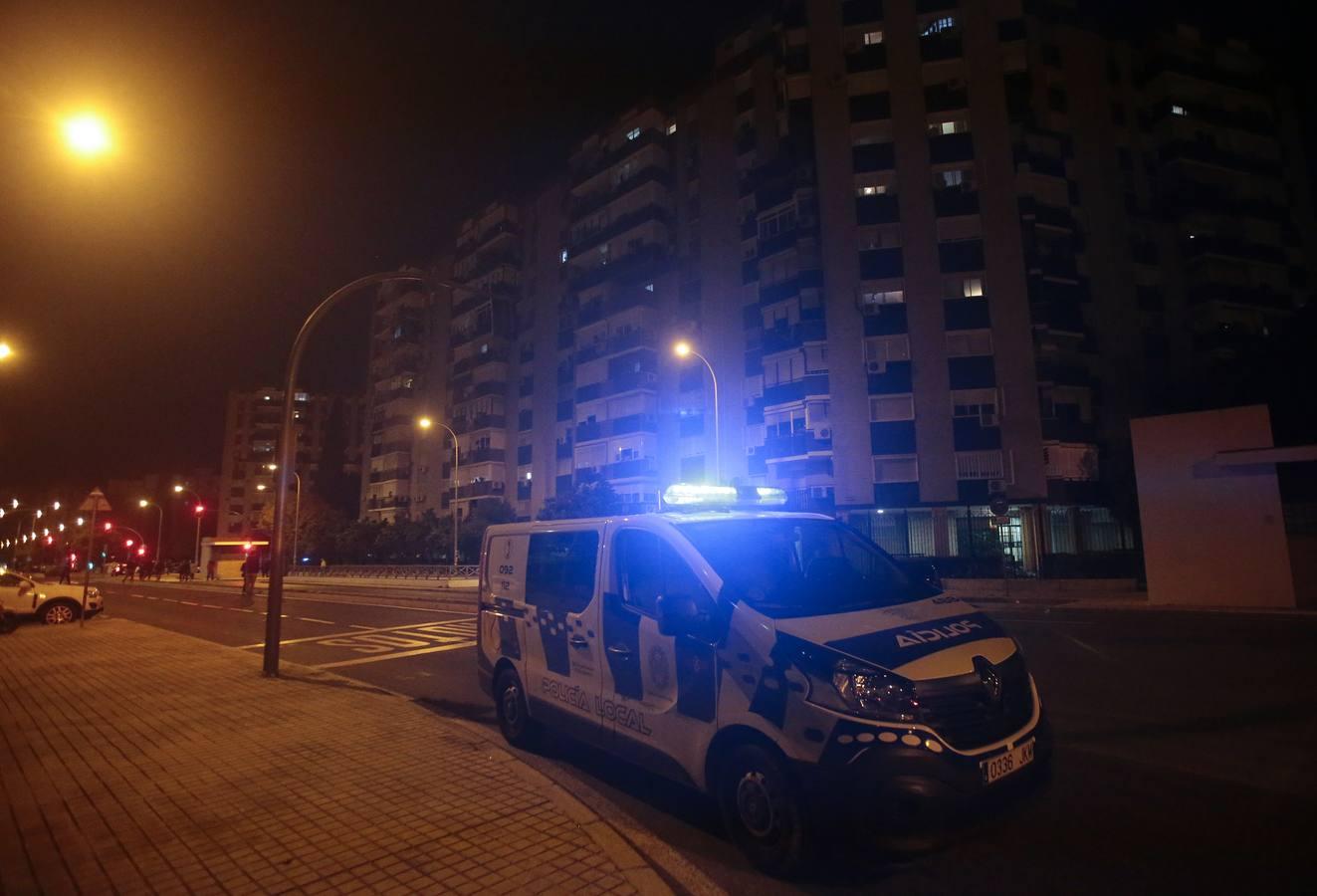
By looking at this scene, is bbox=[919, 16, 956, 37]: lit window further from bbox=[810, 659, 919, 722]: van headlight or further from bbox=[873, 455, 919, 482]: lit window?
bbox=[810, 659, 919, 722]: van headlight

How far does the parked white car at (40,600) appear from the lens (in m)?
17.1

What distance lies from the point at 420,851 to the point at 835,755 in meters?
2.47

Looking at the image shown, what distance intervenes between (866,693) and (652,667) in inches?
61.7

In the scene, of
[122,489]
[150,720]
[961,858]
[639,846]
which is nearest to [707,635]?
[639,846]

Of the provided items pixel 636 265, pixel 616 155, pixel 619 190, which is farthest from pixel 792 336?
pixel 616 155

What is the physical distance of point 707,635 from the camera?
4.04m

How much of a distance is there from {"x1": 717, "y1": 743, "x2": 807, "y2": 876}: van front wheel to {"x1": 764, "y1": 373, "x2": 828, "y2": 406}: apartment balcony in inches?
1295

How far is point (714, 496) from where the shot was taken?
7090 millimetres

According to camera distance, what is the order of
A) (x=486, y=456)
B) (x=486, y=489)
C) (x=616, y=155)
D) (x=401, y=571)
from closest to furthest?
(x=401, y=571)
(x=616, y=155)
(x=486, y=489)
(x=486, y=456)

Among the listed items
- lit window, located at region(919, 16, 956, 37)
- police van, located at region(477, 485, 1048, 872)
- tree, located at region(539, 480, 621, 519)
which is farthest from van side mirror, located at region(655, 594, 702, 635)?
lit window, located at region(919, 16, 956, 37)

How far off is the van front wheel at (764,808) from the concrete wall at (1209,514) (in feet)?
61.7

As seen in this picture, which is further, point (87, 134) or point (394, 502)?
point (394, 502)

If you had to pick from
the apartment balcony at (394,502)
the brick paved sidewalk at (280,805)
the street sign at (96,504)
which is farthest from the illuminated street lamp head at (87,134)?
the apartment balcony at (394,502)

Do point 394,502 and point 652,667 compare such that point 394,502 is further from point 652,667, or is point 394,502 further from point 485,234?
point 652,667
